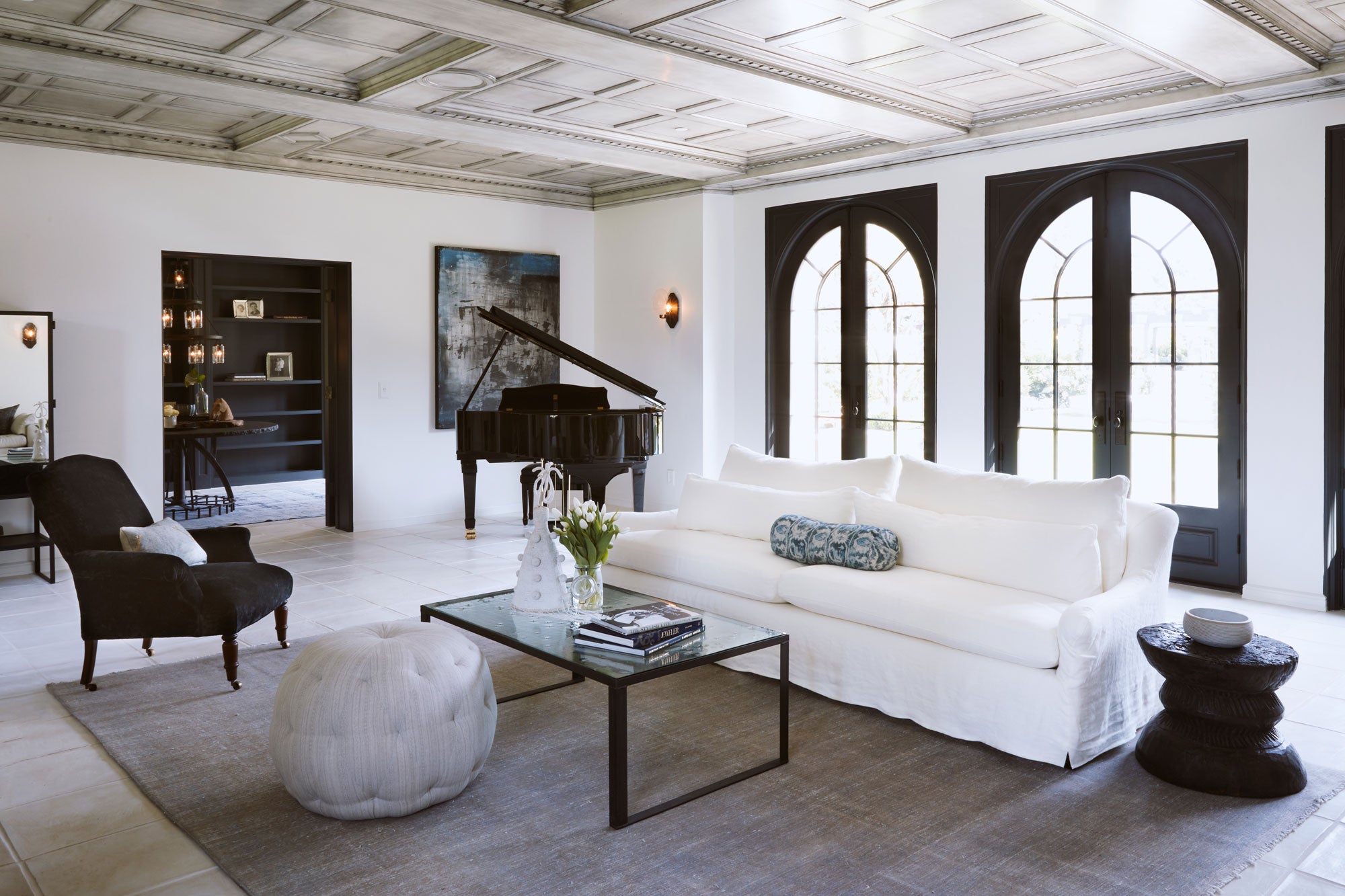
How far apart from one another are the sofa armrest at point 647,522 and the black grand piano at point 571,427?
1219 millimetres

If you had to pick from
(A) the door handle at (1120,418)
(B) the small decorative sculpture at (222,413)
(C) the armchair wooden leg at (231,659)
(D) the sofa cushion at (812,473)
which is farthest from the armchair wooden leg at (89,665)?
(A) the door handle at (1120,418)

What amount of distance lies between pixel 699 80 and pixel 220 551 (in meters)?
3.33

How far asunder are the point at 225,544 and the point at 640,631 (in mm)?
2473

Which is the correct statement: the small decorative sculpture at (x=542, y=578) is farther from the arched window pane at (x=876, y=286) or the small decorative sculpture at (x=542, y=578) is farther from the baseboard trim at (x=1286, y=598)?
the arched window pane at (x=876, y=286)

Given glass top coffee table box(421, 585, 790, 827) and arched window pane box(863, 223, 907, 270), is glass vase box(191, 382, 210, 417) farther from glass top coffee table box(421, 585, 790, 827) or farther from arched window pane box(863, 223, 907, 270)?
glass top coffee table box(421, 585, 790, 827)

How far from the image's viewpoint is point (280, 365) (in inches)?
454

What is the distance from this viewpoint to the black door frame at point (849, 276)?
7156mm

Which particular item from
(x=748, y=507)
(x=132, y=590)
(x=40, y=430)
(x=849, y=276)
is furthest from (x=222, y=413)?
(x=748, y=507)

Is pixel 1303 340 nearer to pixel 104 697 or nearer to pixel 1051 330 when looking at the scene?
pixel 1051 330

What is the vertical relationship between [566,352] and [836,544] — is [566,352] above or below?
above

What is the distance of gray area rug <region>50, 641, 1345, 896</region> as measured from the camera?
2678 mm

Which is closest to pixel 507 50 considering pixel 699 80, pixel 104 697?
pixel 699 80

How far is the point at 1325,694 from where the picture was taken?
4133 mm

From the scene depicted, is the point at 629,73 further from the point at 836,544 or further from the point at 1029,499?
the point at 1029,499
